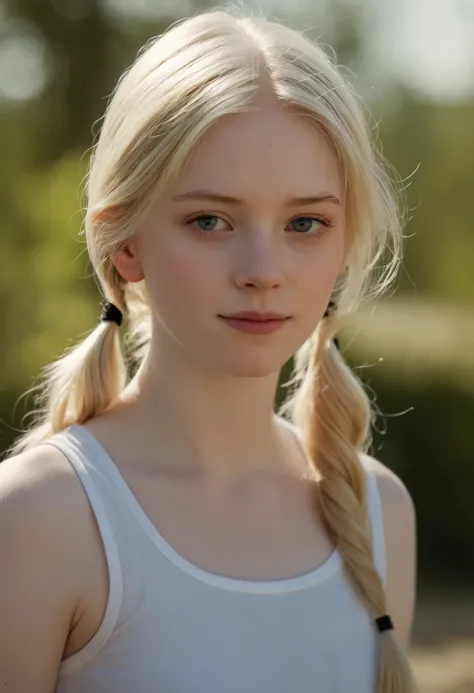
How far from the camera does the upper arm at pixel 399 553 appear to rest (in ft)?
8.39

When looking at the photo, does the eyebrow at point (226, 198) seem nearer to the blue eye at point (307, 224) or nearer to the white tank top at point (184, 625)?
the blue eye at point (307, 224)

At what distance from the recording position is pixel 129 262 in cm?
232

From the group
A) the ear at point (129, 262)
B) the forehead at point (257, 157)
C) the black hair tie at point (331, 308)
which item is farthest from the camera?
the black hair tie at point (331, 308)

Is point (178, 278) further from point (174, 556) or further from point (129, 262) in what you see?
point (174, 556)

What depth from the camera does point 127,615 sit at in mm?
2104

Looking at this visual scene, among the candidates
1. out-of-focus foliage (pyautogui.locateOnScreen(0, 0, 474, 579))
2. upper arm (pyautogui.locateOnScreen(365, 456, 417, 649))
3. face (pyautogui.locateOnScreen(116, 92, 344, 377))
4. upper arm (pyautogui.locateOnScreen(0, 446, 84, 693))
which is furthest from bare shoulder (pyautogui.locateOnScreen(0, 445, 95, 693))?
out-of-focus foliage (pyautogui.locateOnScreen(0, 0, 474, 579))

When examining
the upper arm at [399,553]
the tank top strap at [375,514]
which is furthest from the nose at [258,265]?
the upper arm at [399,553]

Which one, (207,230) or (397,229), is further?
(397,229)

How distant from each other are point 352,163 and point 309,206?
0.15 metres

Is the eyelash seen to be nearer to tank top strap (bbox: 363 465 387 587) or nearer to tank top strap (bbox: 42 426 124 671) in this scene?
tank top strap (bbox: 42 426 124 671)

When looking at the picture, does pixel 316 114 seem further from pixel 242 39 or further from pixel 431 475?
pixel 431 475

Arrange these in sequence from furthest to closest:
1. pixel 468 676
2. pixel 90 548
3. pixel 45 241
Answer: pixel 45 241
pixel 468 676
pixel 90 548

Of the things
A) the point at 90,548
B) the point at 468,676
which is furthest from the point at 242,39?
the point at 468,676

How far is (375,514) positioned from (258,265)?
727 millimetres
